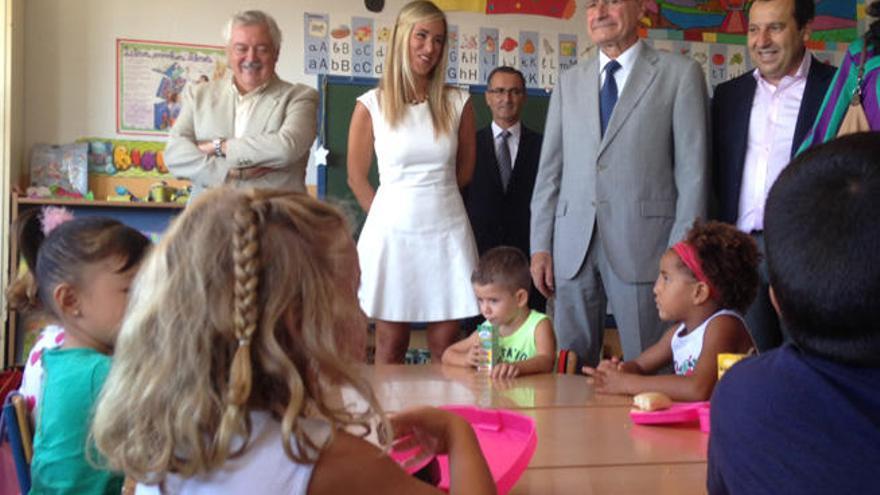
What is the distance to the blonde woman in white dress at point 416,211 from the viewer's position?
2.99m

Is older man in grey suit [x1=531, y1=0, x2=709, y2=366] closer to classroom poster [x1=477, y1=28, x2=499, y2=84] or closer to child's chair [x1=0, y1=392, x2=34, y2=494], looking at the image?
child's chair [x1=0, y1=392, x2=34, y2=494]

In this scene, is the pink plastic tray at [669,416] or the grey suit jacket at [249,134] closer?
the pink plastic tray at [669,416]

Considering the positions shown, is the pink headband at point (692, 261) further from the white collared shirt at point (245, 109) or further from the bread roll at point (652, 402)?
the white collared shirt at point (245, 109)

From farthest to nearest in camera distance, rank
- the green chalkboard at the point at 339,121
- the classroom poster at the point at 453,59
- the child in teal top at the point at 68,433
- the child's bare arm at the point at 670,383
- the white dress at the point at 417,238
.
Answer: the classroom poster at the point at 453,59 → the green chalkboard at the point at 339,121 → the white dress at the point at 417,238 → the child's bare arm at the point at 670,383 → the child in teal top at the point at 68,433

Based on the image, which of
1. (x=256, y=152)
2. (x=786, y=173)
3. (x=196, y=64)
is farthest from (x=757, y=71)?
(x=196, y=64)

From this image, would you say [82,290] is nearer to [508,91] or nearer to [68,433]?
[68,433]

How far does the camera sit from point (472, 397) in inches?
72.0

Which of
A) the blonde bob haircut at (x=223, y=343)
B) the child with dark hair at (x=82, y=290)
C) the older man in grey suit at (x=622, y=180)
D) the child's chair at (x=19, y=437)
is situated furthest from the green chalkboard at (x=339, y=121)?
the blonde bob haircut at (x=223, y=343)

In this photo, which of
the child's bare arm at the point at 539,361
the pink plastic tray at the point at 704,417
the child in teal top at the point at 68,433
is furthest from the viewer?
the child's bare arm at the point at 539,361

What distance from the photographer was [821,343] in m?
0.97

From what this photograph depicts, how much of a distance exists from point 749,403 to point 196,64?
5.03 metres

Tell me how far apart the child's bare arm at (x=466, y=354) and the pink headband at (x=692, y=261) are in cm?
59

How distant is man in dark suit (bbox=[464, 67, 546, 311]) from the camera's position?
4.23m

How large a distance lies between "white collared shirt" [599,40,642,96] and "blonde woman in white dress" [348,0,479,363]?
1.72 feet
